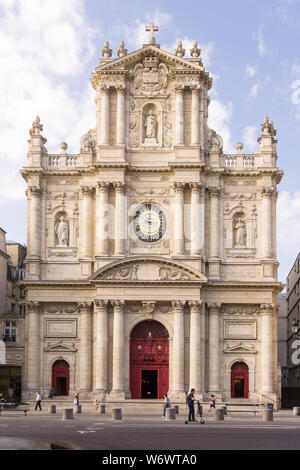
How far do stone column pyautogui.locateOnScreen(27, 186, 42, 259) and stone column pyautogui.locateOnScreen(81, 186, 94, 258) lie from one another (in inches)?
140

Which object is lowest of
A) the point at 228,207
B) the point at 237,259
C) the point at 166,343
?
the point at 166,343

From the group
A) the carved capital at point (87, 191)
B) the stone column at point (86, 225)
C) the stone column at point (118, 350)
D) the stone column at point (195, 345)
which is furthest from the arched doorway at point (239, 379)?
the carved capital at point (87, 191)

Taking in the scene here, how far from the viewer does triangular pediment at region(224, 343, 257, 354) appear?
64.4m

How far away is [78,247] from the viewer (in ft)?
218

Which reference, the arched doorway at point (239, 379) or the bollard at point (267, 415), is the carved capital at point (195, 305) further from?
the bollard at point (267, 415)

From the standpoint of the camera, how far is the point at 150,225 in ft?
216

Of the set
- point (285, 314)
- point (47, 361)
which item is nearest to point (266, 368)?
point (47, 361)

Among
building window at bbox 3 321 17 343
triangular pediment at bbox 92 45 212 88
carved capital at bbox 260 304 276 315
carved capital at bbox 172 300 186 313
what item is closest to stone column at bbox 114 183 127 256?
carved capital at bbox 172 300 186 313

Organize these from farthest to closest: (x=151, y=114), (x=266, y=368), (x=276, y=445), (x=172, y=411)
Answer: (x=151, y=114), (x=266, y=368), (x=172, y=411), (x=276, y=445)

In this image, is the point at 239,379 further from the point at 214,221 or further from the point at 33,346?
the point at 33,346

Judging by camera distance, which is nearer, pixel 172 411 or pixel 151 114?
pixel 172 411

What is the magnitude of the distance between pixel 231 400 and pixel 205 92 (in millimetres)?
25033

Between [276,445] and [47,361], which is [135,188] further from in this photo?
[276,445]

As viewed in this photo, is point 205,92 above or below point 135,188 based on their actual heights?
above
